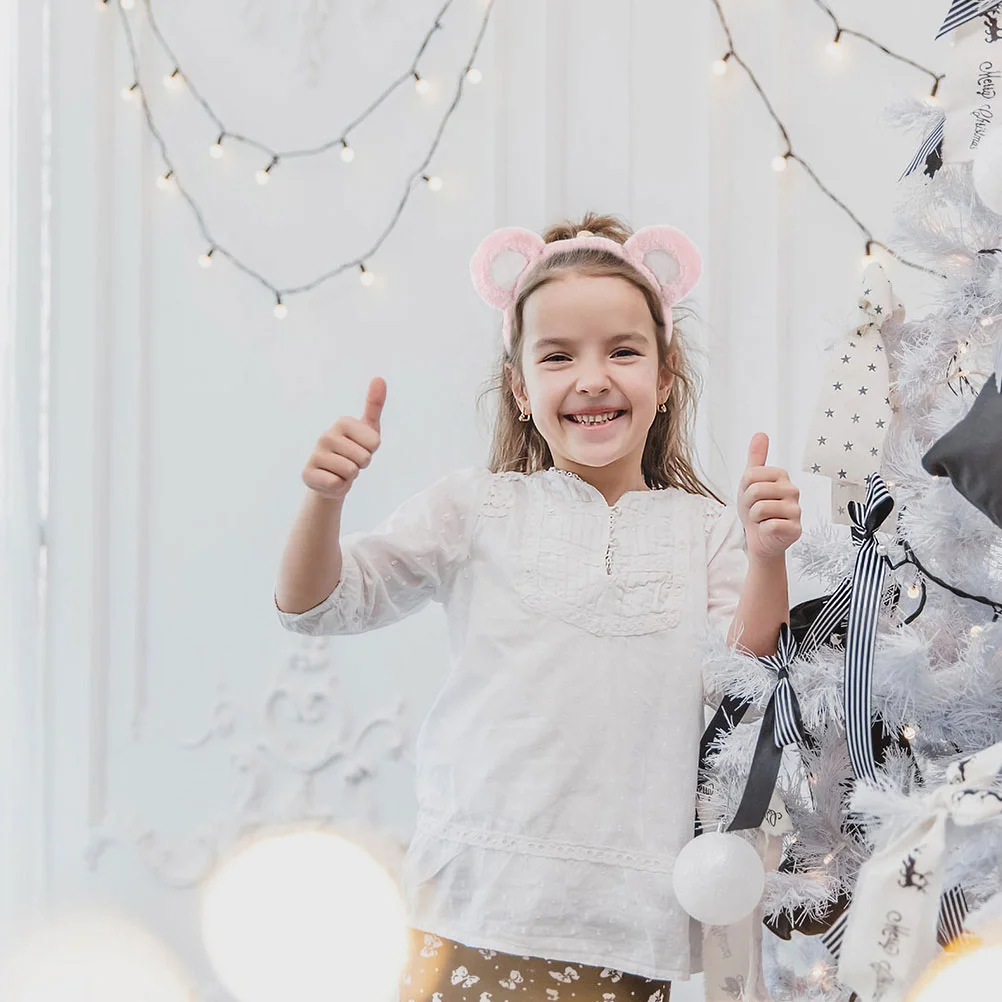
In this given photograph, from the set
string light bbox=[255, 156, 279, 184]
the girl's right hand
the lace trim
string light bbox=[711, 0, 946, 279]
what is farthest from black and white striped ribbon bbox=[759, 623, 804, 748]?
string light bbox=[255, 156, 279, 184]

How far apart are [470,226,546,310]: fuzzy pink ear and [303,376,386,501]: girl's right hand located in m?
0.26

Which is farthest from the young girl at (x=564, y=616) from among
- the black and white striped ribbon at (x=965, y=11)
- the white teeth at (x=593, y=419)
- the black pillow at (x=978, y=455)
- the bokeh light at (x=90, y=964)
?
the bokeh light at (x=90, y=964)

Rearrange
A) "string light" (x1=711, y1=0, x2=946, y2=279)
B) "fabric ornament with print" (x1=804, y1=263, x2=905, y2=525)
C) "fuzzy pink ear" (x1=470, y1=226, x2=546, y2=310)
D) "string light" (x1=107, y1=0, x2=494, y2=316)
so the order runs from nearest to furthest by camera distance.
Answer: "fabric ornament with print" (x1=804, y1=263, x2=905, y2=525) < "fuzzy pink ear" (x1=470, y1=226, x2=546, y2=310) < "string light" (x1=711, y1=0, x2=946, y2=279) < "string light" (x1=107, y1=0, x2=494, y2=316)

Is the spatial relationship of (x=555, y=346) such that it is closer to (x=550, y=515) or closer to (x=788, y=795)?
(x=550, y=515)

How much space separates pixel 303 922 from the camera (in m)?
1.51

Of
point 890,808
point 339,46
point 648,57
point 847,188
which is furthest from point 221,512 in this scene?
point 890,808

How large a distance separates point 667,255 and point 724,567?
1.20ft

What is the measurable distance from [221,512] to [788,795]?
0.97 m

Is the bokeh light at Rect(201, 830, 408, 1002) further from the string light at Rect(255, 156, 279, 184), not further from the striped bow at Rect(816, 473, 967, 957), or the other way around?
the string light at Rect(255, 156, 279, 184)

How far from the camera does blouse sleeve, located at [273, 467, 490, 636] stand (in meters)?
1.14

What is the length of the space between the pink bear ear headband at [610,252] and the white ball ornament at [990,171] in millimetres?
476

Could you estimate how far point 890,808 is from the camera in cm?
75

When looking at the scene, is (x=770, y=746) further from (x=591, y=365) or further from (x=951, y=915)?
(x=591, y=365)

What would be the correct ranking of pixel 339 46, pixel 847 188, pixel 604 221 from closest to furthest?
pixel 604 221 → pixel 847 188 → pixel 339 46
